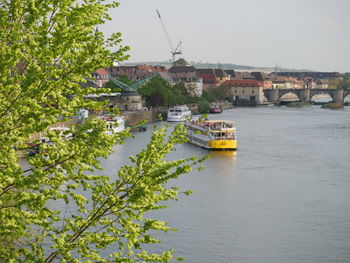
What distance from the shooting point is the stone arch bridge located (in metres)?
111

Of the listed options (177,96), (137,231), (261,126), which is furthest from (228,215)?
(177,96)

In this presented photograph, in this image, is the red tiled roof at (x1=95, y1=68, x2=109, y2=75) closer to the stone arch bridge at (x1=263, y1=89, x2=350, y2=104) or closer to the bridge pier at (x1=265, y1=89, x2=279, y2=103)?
the stone arch bridge at (x1=263, y1=89, x2=350, y2=104)

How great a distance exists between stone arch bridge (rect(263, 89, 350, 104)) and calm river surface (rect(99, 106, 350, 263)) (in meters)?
73.7

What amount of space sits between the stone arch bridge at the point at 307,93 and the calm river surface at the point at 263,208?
242 ft

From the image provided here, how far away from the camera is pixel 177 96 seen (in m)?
80.1

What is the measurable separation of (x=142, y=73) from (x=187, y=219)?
79402 mm

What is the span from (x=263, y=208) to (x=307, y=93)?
9614cm

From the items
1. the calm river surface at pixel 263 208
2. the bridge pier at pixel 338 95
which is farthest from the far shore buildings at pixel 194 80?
the calm river surface at pixel 263 208

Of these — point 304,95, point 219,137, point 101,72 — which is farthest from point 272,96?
point 219,137

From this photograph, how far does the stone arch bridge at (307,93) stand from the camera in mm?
110600

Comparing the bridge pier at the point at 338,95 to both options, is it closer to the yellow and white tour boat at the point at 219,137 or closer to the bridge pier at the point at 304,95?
the bridge pier at the point at 304,95

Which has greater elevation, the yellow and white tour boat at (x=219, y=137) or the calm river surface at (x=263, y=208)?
the yellow and white tour boat at (x=219, y=137)

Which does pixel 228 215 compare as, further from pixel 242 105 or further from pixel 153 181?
pixel 242 105

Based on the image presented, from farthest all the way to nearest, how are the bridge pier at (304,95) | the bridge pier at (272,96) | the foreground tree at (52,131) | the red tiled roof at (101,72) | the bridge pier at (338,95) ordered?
the bridge pier at (272,96) < the bridge pier at (304,95) < the bridge pier at (338,95) < the red tiled roof at (101,72) < the foreground tree at (52,131)
